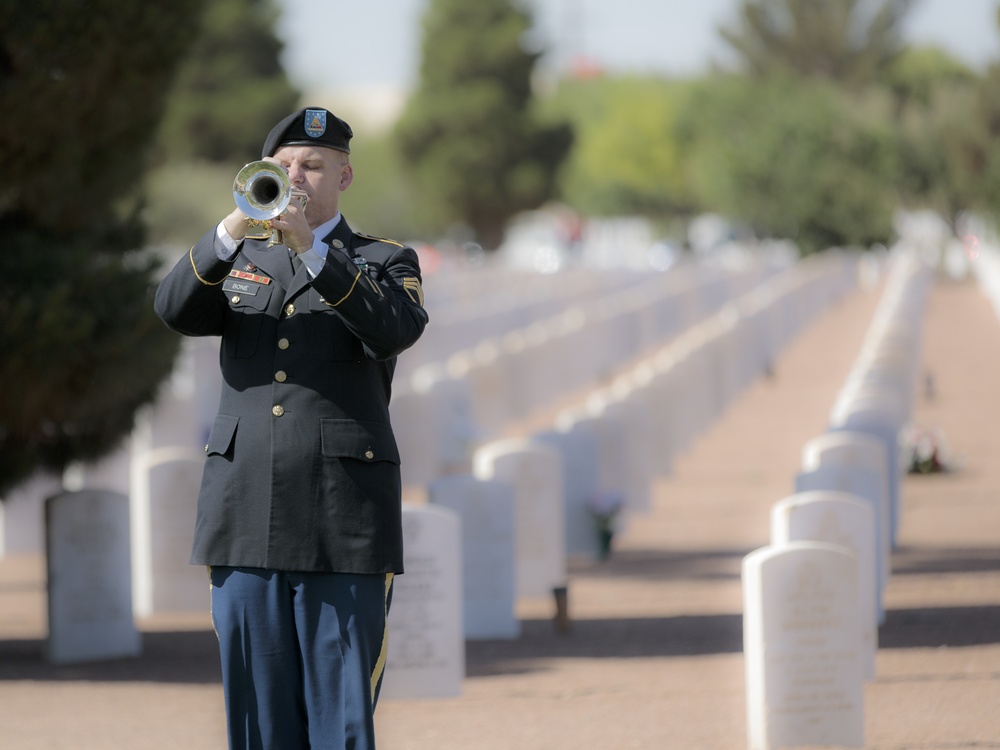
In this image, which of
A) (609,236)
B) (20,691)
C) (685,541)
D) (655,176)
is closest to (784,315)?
(685,541)

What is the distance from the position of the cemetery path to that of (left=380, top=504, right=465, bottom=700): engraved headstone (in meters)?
0.10

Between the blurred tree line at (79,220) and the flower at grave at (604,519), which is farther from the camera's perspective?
the flower at grave at (604,519)

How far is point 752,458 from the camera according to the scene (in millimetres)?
15383

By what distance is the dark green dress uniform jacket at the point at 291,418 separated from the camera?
4.20 meters

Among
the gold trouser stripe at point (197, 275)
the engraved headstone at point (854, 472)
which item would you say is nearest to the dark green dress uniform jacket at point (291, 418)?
the gold trouser stripe at point (197, 275)

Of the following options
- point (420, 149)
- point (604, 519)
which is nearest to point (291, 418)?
point (604, 519)

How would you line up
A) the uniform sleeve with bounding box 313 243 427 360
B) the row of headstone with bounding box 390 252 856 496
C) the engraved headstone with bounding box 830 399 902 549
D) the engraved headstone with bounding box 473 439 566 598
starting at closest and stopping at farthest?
the uniform sleeve with bounding box 313 243 427 360 < the engraved headstone with bounding box 473 439 566 598 < the engraved headstone with bounding box 830 399 902 549 < the row of headstone with bounding box 390 252 856 496

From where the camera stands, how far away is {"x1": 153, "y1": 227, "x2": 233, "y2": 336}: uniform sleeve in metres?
4.17

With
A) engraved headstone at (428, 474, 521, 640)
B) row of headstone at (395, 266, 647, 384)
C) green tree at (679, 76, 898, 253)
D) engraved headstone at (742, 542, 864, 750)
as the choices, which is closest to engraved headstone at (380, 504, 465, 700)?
engraved headstone at (428, 474, 521, 640)

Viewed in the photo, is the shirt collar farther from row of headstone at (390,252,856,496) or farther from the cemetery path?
row of headstone at (390,252,856,496)

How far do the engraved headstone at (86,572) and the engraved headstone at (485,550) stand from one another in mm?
1573

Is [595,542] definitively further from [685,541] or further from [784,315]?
[784,315]

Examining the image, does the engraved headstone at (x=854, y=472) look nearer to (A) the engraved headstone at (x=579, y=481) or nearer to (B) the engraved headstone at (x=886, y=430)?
(B) the engraved headstone at (x=886, y=430)

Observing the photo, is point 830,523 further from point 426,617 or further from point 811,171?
point 811,171
